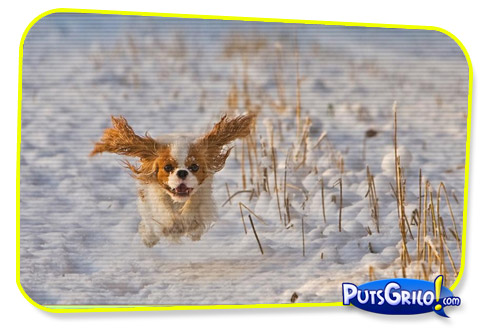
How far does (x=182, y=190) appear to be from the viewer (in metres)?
1.61

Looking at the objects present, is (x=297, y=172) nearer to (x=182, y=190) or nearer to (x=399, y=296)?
(x=182, y=190)

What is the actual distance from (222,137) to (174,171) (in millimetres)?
147

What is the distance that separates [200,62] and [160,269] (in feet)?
1.71

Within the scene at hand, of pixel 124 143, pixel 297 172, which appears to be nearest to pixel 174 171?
pixel 124 143

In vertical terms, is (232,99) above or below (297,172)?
above

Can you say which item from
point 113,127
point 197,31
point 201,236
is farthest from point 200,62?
point 201,236

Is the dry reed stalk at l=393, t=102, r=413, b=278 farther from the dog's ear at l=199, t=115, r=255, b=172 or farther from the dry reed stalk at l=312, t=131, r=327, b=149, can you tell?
the dog's ear at l=199, t=115, r=255, b=172

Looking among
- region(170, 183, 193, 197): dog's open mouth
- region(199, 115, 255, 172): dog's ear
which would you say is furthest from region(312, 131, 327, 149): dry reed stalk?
region(170, 183, 193, 197): dog's open mouth

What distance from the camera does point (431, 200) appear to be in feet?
5.47

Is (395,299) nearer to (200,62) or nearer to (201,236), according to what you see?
(201,236)

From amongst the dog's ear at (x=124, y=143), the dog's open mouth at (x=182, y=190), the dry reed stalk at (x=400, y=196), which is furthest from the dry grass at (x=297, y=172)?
the dog's ear at (x=124, y=143)

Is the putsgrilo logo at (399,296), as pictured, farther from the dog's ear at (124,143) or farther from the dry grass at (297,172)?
the dog's ear at (124,143)

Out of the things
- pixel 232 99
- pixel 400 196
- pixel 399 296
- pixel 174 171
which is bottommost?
pixel 399 296

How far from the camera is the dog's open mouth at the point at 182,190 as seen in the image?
1.60 metres
